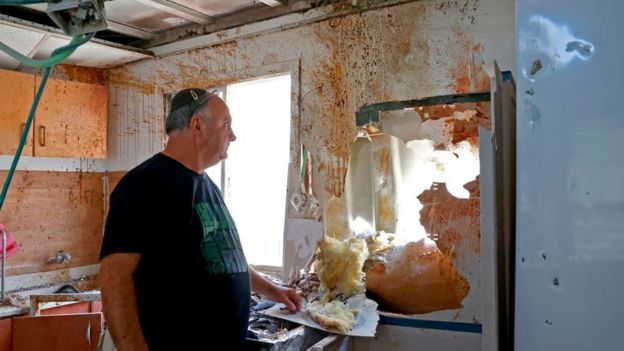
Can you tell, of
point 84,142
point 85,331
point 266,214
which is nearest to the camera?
point 85,331

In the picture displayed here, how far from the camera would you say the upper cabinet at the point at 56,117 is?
2750 mm

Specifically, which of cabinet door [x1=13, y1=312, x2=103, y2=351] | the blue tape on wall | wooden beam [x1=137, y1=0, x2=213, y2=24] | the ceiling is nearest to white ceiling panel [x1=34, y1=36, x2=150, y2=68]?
the ceiling

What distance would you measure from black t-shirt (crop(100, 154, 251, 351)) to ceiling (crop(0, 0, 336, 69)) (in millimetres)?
1508

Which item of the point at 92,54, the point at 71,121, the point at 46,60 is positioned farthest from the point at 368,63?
the point at 71,121

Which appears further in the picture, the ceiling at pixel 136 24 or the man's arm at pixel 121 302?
the ceiling at pixel 136 24

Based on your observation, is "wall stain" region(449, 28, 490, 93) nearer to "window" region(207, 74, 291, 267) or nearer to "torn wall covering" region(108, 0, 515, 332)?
"torn wall covering" region(108, 0, 515, 332)

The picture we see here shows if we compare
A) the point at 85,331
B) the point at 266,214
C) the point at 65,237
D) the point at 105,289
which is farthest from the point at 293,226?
the point at 65,237

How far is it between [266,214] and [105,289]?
1.66m

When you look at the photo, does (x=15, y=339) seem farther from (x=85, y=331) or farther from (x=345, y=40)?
(x=345, y=40)

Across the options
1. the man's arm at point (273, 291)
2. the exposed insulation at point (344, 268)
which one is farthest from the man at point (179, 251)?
the exposed insulation at point (344, 268)

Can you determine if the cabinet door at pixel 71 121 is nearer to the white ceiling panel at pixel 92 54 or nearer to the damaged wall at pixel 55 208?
the damaged wall at pixel 55 208

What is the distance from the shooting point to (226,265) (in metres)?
1.41

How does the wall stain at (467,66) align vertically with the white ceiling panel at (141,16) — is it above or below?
below

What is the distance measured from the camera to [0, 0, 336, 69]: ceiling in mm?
2508
